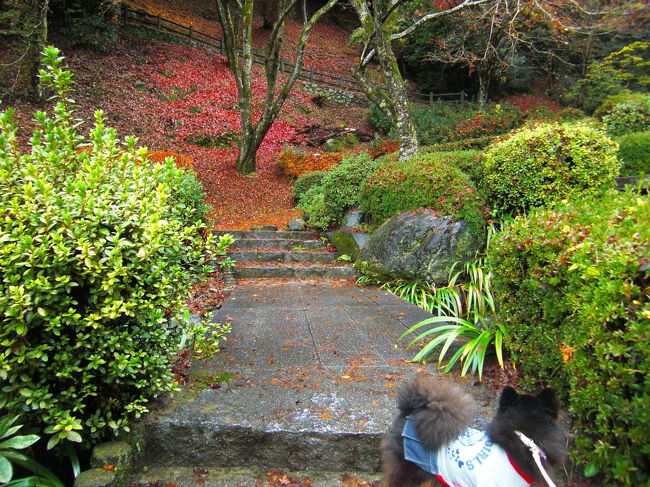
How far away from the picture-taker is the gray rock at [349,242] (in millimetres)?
7083

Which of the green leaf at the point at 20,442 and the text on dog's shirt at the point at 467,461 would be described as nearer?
the text on dog's shirt at the point at 467,461

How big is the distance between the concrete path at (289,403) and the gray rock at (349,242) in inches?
114

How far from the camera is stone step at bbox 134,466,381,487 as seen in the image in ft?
7.18

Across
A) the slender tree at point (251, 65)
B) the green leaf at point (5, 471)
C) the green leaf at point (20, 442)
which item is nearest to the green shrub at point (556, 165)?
the green leaf at point (20, 442)

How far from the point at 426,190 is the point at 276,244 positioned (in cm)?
352

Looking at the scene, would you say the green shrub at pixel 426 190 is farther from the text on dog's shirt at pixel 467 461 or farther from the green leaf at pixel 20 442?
the green leaf at pixel 20 442

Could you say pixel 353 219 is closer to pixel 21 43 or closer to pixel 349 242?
pixel 349 242

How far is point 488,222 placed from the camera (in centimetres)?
561

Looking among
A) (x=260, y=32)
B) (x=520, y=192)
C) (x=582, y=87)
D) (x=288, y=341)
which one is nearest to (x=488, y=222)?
(x=520, y=192)

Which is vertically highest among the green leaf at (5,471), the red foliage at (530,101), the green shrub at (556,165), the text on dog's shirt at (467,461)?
the red foliage at (530,101)

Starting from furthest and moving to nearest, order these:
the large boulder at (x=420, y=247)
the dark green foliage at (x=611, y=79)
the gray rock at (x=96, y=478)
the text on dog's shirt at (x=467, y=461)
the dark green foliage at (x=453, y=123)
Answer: the dark green foliage at (x=611, y=79), the dark green foliage at (x=453, y=123), the large boulder at (x=420, y=247), the gray rock at (x=96, y=478), the text on dog's shirt at (x=467, y=461)

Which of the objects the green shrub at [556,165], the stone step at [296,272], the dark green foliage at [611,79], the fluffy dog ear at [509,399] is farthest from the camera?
the dark green foliage at [611,79]

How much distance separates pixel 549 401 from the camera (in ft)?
5.56

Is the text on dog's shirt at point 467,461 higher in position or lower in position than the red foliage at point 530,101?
lower
